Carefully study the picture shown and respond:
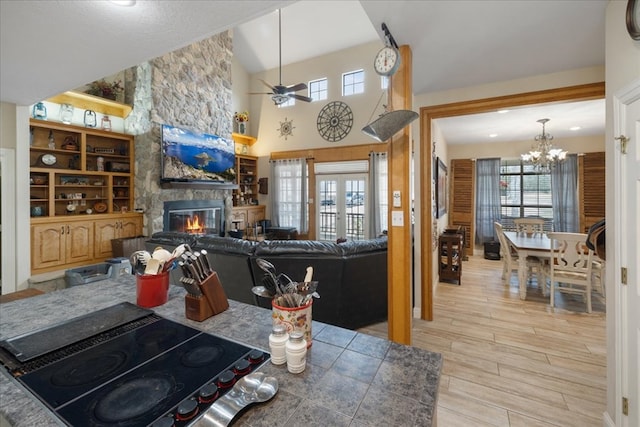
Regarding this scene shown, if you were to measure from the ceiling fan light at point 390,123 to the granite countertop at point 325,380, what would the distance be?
55.2 inches

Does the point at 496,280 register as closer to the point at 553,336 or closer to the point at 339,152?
the point at 553,336

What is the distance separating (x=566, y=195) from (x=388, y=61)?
21.0ft

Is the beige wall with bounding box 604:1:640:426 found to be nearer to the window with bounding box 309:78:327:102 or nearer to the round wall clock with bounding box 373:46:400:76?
the round wall clock with bounding box 373:46:400:76

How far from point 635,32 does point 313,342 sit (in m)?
2.09

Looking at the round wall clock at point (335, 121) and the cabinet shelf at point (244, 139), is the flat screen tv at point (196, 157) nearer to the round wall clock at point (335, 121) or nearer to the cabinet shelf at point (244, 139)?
the cabinet shelf at point (244, 139)

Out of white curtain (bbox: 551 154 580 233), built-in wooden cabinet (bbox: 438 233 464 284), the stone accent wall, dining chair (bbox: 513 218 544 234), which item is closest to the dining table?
built-in wooden cabinet (bbox: 438 233 464 284)

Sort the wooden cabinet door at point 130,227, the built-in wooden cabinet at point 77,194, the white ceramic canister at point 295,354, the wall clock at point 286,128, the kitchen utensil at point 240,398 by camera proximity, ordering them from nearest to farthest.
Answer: the kitchen utensil at point 240,398, the white ceramic canister at point 295,354, the built-in wooden cabinet at point 77,194, the wooden cabinet door at point 130,227, the wall clock at point 286,128

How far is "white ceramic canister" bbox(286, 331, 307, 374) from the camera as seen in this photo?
0.88 m

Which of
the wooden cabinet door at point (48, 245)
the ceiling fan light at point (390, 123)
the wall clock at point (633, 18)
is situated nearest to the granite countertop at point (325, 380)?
the ceiling fan light at point (390, 123)

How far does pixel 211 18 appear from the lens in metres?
1.72

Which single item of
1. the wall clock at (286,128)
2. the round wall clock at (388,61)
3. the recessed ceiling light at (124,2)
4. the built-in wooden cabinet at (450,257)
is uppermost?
the wall clock at (286,128)

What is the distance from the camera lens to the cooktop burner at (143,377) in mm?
706

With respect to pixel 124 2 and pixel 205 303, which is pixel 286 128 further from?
pixel 205 303

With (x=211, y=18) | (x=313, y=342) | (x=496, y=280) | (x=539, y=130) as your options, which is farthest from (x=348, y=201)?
(x=313, y=342)
